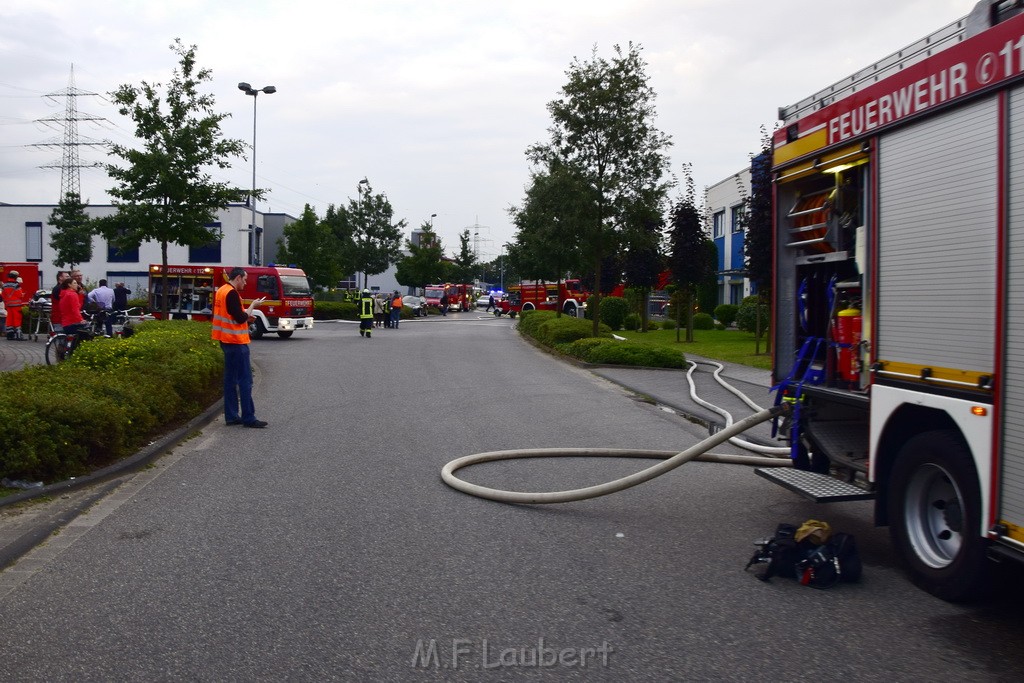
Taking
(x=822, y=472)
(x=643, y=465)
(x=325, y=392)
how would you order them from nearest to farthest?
1. (x=822, y=472)
2. (x=643, y=465)
3. (x=325, y=392)

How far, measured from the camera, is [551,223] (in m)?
24.1

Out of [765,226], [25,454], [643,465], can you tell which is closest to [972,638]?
[643,465]

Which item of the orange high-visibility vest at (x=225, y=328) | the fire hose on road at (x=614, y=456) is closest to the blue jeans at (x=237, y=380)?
the orange high-visibility vest at (x=225, y=328)

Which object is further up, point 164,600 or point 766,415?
point 766,415

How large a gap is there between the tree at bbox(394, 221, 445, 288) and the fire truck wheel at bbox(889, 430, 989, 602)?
226 ft

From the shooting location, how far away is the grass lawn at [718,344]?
72.8ft

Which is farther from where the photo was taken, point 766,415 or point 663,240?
point 663,240

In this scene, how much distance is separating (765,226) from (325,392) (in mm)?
11749

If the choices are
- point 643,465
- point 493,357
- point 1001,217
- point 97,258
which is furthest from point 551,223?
point 97,258

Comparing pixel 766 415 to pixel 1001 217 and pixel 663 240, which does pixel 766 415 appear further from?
pixel 663 240

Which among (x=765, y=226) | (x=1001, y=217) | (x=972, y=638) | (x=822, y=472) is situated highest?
(x=765, y=226)

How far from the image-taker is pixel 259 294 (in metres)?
28.3

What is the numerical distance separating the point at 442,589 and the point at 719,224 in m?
46.8

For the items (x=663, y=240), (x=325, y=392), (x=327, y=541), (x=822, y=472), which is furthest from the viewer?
(x=663, y=240)
